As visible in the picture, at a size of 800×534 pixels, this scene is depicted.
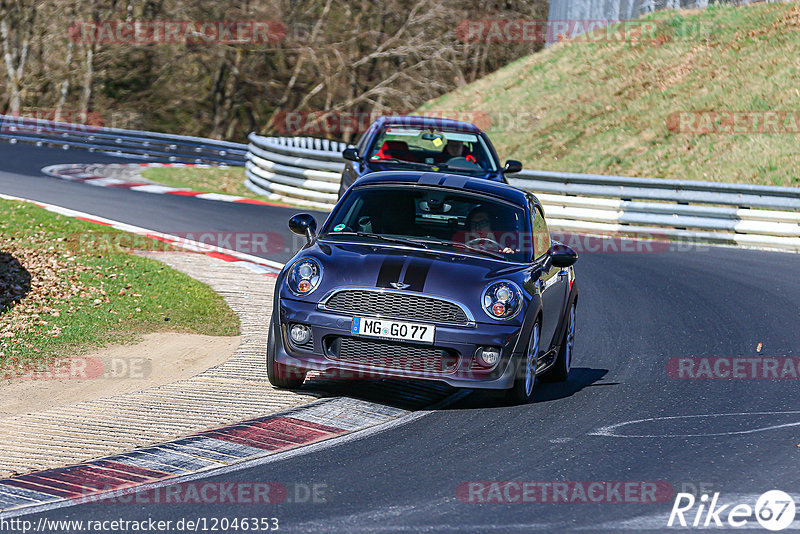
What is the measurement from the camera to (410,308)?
24.6 ft

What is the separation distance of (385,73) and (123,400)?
36.2 metres

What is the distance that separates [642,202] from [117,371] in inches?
494

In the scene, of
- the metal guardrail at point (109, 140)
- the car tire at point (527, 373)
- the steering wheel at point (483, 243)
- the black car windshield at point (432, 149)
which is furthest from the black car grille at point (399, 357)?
the metal guardrail at point (109, 140)

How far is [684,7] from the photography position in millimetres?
33906

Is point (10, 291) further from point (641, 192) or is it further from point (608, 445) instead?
point (641, 192)

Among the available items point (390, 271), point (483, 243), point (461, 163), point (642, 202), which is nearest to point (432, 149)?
point (461, 163)

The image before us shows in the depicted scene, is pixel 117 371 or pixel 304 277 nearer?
pixel 304 277

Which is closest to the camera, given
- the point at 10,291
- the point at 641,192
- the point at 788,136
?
the point at 10,291

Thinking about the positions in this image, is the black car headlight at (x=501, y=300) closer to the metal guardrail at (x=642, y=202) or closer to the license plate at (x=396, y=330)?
the license plate at (x=396, y=330)

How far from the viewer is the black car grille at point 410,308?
7488mm

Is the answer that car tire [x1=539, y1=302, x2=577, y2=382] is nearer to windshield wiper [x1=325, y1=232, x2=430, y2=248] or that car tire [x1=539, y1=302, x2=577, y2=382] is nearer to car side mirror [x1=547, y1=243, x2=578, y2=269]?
car side mirror [x1=547, y1=243, x2=578, y2=269]

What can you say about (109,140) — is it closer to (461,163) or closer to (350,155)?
(350,155)

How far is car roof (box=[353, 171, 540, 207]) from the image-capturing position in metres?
8.99

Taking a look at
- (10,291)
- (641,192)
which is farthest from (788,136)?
(10,291)
